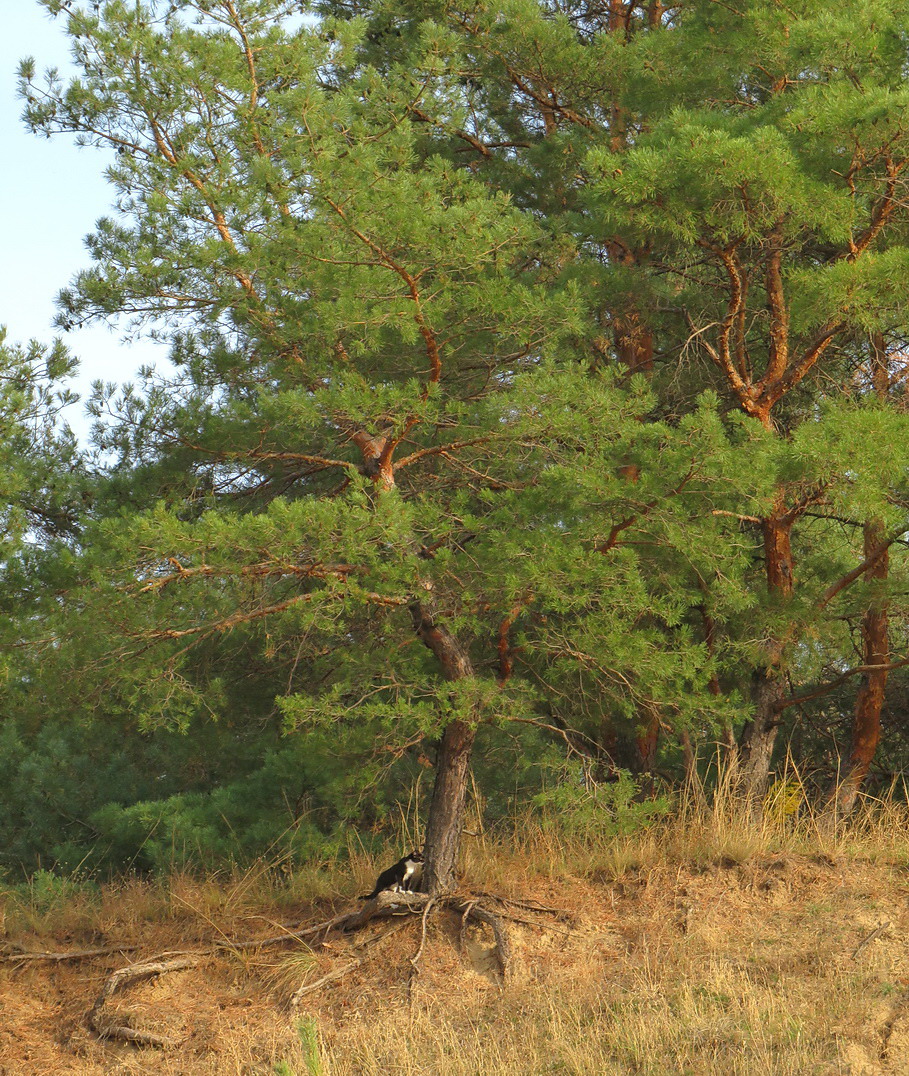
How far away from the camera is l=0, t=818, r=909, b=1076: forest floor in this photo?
565 centimetres

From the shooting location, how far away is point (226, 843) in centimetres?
982

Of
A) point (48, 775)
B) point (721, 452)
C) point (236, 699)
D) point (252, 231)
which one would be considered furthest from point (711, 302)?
point (48, 775)

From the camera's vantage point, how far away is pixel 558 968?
7.04 metres

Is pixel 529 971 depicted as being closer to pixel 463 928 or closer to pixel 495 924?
pixel 495 924

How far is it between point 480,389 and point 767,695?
3.44 m

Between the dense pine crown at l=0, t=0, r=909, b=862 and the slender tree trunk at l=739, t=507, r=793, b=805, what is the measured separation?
0.03 meters

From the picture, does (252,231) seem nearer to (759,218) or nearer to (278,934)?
(759,218)

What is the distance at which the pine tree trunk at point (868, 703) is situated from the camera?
930 cm

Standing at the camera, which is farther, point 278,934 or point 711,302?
point 711,302

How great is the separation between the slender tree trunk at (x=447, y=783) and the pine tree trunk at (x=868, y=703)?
330 centimetres

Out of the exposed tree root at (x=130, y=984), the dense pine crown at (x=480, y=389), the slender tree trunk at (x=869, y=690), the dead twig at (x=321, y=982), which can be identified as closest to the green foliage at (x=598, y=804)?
the dense pine crown at (x=480, y=389)

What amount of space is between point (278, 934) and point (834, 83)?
22.6 ft

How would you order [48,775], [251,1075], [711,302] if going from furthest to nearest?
1. [48,775]
2. [711,302]
3. [251,1075]

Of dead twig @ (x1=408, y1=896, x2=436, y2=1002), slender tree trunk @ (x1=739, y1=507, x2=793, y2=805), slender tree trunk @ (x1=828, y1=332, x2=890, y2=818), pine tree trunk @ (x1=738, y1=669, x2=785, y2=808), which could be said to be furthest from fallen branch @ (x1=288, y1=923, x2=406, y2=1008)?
slender tree trunk @ (x1=828, y1=332, x2=890, y2=818)
